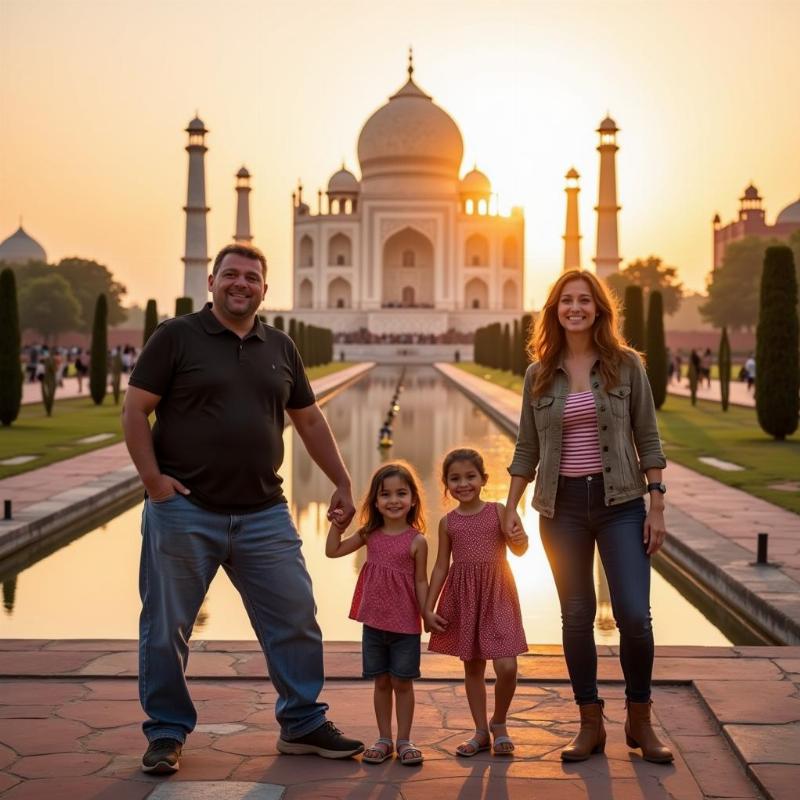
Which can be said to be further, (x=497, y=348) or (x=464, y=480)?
(x=497, y=348)

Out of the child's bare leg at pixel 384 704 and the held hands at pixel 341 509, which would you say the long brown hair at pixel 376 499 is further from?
the child's bare leg at pixel 384 704

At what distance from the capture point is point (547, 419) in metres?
2.74

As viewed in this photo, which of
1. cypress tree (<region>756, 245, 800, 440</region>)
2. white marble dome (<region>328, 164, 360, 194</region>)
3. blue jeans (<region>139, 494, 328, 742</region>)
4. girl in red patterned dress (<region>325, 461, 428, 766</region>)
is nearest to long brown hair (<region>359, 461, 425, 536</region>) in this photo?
girl in red patterned dress (<region>325, 461, 428, 766</region>)

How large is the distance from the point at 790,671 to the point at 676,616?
4.16 feet

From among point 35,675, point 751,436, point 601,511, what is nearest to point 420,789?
point 601,511

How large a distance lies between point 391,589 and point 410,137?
44.8m

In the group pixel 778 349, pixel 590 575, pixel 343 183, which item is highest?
pixel 343 183

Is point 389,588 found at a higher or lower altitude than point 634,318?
lower

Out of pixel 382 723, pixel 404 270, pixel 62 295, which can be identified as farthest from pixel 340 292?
pixel 382 723

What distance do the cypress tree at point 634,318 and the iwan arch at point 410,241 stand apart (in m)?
29.3

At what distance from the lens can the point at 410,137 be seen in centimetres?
4631

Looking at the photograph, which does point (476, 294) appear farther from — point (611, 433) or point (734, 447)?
point (611, 433)

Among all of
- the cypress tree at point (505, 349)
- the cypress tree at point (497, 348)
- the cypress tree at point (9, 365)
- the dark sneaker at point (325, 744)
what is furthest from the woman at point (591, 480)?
the cypress tree at point (497, 348)

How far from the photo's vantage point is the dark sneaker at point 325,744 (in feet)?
8.55
